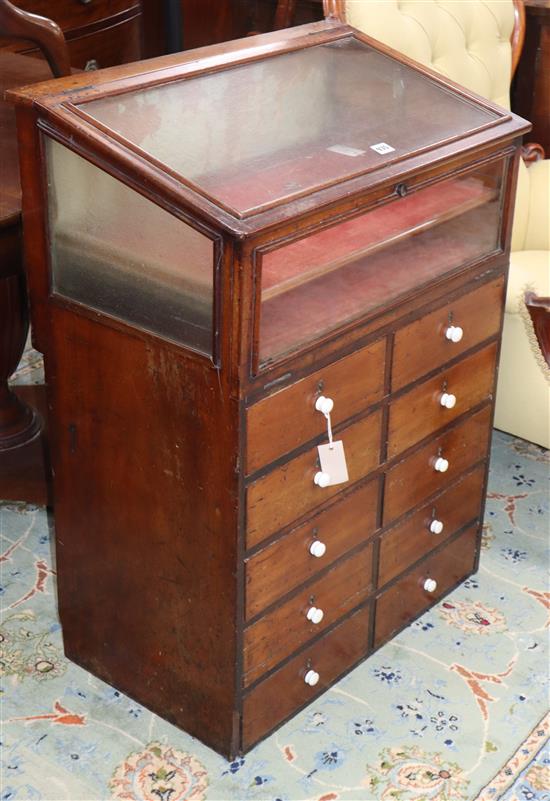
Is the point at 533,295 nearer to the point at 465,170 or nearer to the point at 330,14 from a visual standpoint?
the point at 465,170

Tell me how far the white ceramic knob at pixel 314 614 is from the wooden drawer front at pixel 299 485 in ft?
0.84

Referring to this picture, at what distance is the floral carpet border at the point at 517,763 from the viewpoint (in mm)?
2568

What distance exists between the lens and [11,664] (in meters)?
2.90

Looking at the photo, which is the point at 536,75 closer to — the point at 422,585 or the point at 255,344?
the point at 422,585

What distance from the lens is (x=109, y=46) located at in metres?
4.53

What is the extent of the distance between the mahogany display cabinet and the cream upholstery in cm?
37

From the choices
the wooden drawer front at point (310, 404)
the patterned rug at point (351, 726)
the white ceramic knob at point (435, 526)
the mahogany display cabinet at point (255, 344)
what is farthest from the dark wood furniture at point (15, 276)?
the white ceramic knob at point (435, 526)

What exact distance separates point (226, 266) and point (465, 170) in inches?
29.1

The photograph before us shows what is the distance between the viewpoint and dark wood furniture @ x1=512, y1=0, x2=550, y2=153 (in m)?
4.03

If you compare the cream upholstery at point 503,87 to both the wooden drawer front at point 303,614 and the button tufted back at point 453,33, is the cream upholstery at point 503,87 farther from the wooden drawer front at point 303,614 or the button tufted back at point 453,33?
the wooden drawer front at point 303,614

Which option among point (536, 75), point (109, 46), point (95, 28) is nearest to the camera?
point (536, 75)

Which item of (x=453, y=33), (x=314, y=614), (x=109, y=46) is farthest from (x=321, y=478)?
(x=109, y=46)

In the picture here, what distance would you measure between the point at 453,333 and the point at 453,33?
1271 millimetres

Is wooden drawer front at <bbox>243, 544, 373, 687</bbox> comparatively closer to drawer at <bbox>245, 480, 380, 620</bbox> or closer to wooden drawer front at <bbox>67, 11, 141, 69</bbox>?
drawer at <bbox>245, 480, 380, 620</bbox>
